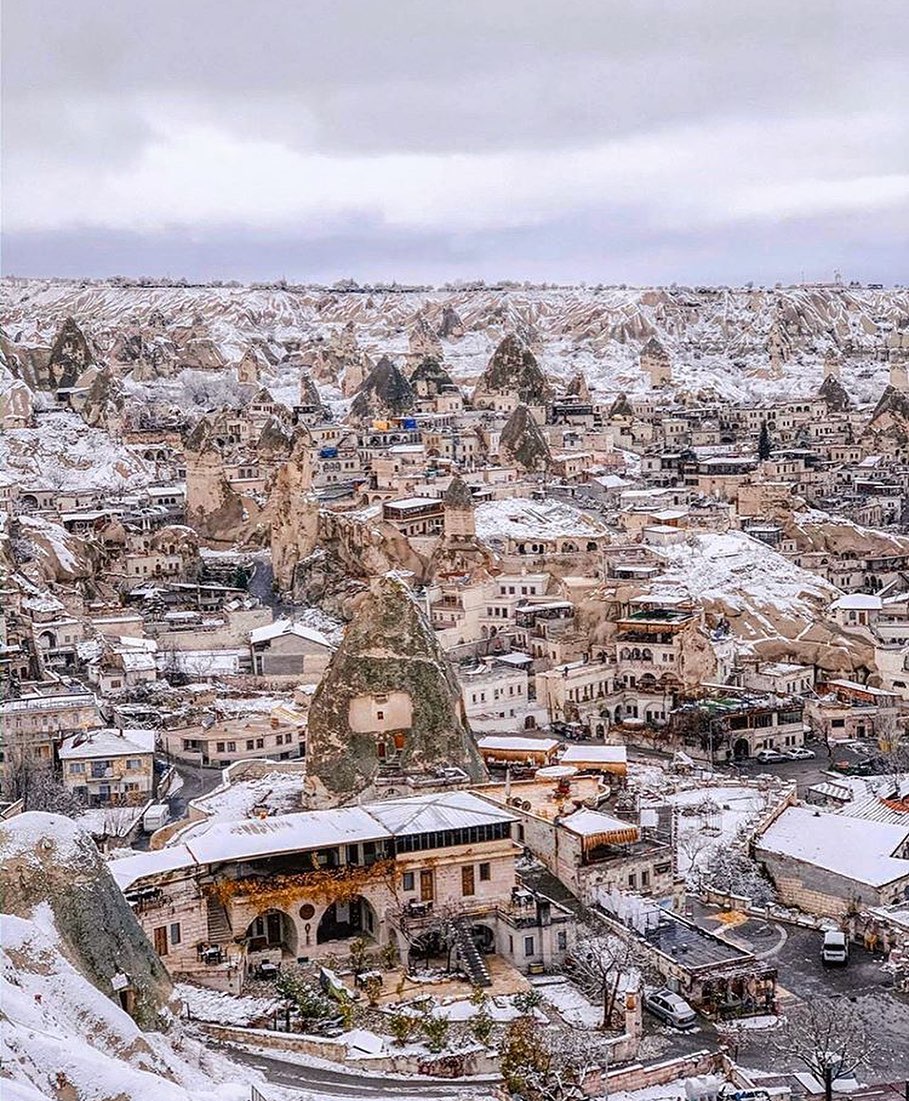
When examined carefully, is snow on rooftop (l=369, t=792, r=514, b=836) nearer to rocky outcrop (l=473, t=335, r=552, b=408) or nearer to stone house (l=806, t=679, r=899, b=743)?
stone house (l=806, t=679, r=899, b=743)

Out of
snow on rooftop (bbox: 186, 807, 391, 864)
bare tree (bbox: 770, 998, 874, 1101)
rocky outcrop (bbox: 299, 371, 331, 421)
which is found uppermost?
rocky outcrop (bbox: 299, 371, 331, 421)

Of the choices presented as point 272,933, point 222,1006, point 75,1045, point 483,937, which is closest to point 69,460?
point 272,933

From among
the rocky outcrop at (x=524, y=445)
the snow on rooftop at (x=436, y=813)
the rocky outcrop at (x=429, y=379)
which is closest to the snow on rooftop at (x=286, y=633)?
the snow on rooftop at (x=436, y=813)

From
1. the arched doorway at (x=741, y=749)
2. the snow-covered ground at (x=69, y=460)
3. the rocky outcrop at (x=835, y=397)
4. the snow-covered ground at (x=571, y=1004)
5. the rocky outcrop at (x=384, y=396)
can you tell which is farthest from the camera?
the rocky outcrop at (x=835, y=397)

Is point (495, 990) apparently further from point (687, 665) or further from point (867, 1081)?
point (687, 665)

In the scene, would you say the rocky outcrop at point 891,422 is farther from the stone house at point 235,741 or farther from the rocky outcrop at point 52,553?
the stone house at point 235,741

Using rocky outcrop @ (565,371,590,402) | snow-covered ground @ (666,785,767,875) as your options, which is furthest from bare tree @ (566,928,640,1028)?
rocky outcrop @ (565,371,590,402)
